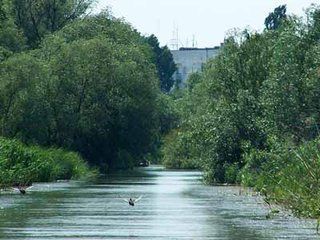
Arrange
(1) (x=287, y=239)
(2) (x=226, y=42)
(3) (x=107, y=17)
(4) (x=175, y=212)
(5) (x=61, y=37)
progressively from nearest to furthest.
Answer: (1) (x=287, y=239)
(4) (x=175, y=212)
(2) (x=226, y=42)
(5) (x=61, y=37)
(3) (x=107, y=17)

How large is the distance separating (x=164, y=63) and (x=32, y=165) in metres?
135

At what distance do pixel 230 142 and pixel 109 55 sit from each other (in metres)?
26.6

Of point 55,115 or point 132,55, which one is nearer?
point 55,115

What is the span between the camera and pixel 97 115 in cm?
8069

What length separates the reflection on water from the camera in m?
21.8

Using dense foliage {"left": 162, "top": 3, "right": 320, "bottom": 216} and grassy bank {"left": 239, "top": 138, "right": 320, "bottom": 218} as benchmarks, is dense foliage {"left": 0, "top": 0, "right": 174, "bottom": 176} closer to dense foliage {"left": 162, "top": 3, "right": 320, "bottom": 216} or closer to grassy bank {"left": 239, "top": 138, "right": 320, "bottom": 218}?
dense foliage {"left": 162, "top": 3, "right": 320, "bottom": 216}

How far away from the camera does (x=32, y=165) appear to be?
2096 inches

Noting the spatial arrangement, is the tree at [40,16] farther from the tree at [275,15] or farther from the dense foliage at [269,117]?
the tree at [275,15]

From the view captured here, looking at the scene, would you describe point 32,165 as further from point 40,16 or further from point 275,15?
point 275,15

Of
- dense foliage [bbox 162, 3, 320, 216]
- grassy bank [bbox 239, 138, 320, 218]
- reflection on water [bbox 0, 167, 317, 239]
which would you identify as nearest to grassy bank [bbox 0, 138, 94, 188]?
reflection on water [bbox 0, 167, 317, 239]

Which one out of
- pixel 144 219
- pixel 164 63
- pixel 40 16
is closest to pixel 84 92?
pixel 40 16

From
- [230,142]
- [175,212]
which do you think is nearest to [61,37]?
[230,142]

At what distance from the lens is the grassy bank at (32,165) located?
1811 inches

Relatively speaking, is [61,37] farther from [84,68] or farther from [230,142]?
[230,142]
